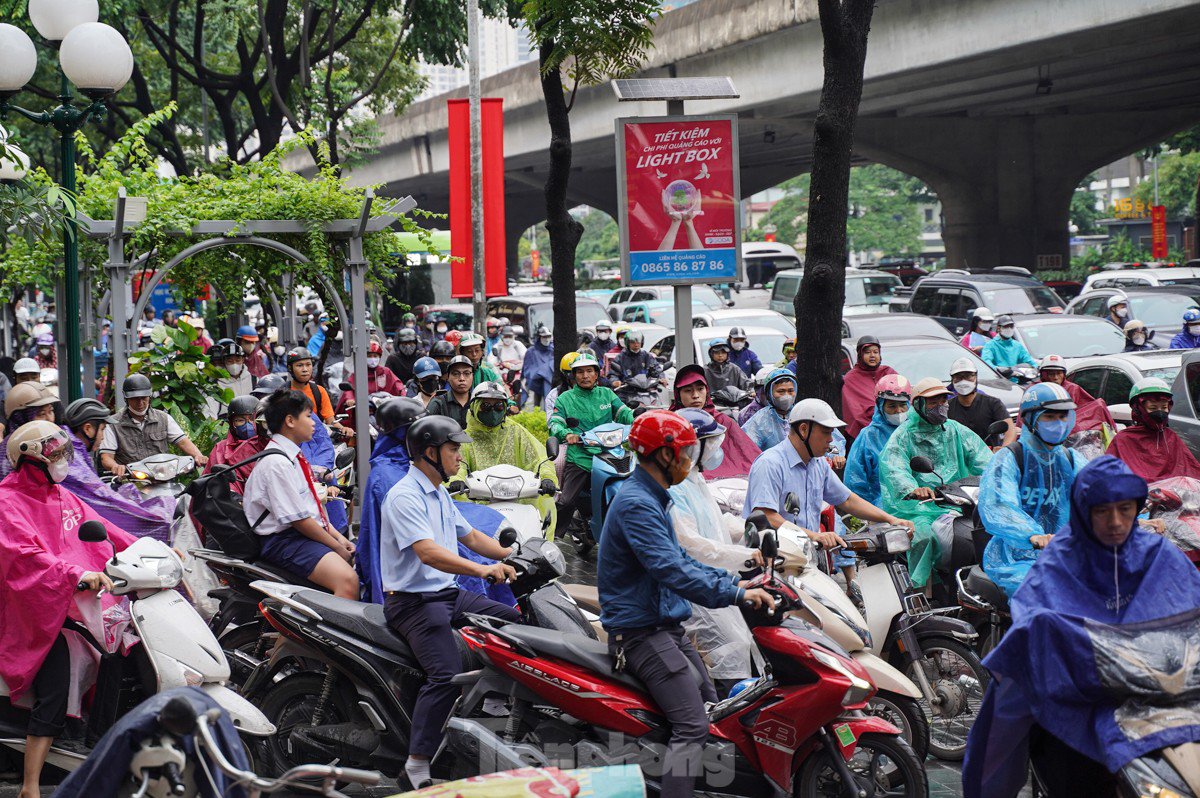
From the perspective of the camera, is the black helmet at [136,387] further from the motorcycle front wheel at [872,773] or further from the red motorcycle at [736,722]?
the motorcycle front wheel at [872,773]

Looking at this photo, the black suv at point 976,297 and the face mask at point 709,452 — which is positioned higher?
the black suv at point 976,297

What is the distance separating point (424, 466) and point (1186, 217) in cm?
7009

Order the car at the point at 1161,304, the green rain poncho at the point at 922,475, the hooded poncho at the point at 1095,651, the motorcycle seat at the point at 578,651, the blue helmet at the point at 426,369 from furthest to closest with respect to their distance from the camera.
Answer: the car at the point at 1161,304 → the blue helmet at the point at 426,369 → the green rain poncho at the point at 922,475 → the motorcycle seat at the point at 578,651 → the hooded poncho at the point at 1095,651

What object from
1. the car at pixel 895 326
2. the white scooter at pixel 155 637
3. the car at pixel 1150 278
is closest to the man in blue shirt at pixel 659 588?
the white scooter at pixel 155 637

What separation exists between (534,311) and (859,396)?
16216 mm

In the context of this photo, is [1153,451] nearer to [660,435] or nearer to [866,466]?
[866,466]

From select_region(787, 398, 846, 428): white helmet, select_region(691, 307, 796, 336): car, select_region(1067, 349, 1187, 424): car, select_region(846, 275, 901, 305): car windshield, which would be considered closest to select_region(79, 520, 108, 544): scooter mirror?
select_region(787, 398, 846, 428): white helmet

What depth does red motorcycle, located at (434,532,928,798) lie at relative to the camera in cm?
527

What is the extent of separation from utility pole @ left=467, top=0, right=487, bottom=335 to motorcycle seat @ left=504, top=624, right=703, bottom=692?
48.9ft

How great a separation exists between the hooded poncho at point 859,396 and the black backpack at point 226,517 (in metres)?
5.92

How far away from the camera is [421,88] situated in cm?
3472

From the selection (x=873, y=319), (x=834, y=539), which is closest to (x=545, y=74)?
(x=873, y=319)

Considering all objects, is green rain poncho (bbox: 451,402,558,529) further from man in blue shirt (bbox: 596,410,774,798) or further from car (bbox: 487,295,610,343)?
car (bbox: 487,295,610,343)

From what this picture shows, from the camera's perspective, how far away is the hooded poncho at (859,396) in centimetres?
1166
